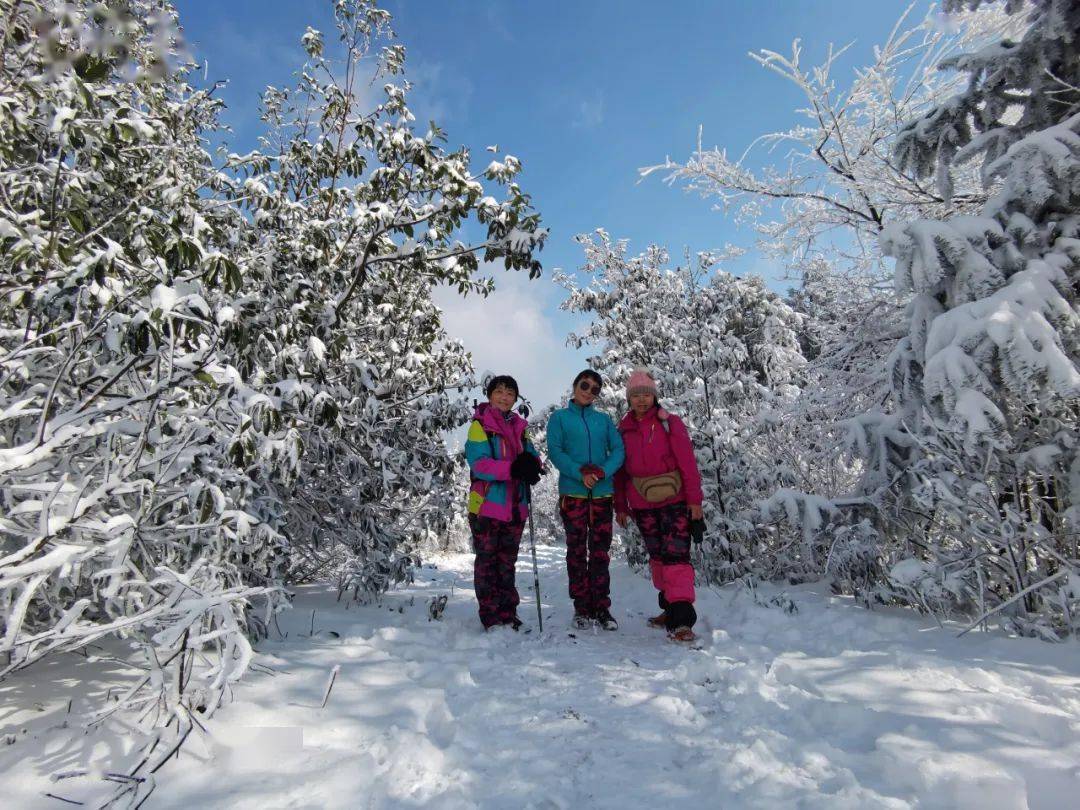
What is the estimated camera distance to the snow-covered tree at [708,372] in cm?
666

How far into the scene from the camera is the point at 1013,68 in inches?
160

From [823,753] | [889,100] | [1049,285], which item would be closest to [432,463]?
[823,753]

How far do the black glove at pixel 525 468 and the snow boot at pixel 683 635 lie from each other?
1588 millimetres

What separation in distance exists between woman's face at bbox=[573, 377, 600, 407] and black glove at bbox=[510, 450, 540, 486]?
689 millimetres

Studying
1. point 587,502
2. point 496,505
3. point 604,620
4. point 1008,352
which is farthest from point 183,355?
point 1008,352

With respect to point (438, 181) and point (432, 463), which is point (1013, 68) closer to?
point (438, 181)

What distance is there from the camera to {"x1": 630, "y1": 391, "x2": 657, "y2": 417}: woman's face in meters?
4.80

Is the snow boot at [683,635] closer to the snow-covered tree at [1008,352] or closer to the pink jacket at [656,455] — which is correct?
the pink jacket at [656,455]

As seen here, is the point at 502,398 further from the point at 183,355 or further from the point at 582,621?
the point at 183,355

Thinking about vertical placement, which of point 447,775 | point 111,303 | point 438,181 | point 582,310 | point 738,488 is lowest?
point 447,775

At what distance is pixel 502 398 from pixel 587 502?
120 centimetres

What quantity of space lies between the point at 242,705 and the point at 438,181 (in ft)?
14.5

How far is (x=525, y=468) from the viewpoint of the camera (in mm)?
4672

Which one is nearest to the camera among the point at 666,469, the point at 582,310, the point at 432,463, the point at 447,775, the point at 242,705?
the point at 447,775
